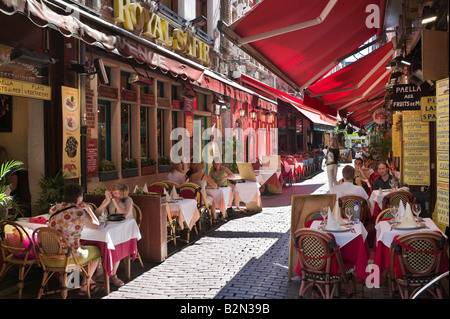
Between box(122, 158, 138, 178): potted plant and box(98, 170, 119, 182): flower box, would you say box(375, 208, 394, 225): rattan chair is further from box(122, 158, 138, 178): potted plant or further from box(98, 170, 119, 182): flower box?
box(122, 158, 138, 178): potted plant

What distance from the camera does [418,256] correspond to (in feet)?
14.0

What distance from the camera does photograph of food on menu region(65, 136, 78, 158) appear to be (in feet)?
24.7

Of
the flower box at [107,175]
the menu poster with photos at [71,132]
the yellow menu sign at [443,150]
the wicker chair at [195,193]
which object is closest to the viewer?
the yellow menu sign at [443,150]

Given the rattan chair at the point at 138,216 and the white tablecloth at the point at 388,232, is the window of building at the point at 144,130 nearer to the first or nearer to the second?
the rattan chair at the point at 138,216

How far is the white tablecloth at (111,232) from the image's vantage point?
5316mm

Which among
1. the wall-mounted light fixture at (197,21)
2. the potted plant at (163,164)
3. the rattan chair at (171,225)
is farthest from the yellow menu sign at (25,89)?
the wall-mounted light fixture at (197,21)

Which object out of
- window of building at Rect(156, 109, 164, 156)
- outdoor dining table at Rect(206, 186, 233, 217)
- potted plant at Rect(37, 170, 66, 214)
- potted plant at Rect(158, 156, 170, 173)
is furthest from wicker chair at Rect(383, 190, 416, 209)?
window of building at Rect(156, 109, 164, 156)

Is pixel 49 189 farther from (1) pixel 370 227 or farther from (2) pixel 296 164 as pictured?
(2) pixel 296 164

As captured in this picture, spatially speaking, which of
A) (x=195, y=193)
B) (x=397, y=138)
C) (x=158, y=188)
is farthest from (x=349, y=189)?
(x=158, y=188)

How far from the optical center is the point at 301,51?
6.97 m

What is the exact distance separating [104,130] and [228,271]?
4.87 meters

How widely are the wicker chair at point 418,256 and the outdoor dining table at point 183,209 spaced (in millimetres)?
4127

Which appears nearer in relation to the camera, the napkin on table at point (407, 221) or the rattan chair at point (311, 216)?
the napkin on table at point (407, 221)

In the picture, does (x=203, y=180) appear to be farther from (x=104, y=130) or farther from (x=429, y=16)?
(x=429, y=16)
